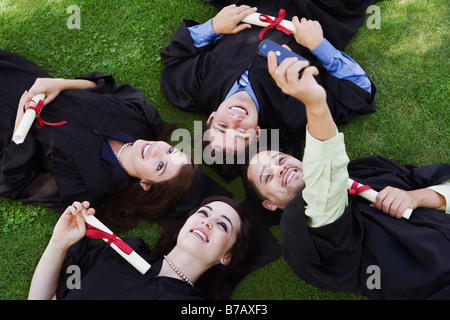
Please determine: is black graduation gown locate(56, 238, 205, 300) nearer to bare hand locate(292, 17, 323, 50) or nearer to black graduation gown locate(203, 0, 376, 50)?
bare hand locate(292, 17, 323, 50)

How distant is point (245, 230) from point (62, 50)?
2.62 meters

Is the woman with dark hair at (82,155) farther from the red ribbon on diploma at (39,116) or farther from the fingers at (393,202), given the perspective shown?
the fingers at (393,202)

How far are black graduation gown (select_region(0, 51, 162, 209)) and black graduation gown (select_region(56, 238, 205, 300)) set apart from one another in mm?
596

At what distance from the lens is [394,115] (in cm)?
426

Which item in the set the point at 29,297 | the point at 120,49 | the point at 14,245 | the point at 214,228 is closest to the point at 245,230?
the point at 214,228

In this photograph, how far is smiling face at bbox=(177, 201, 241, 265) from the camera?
11.4ft

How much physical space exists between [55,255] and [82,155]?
0.86 metres

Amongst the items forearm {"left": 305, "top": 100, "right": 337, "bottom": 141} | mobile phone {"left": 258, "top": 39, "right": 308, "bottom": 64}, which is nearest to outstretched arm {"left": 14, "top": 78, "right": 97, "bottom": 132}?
mobile phone {"left": 258, "top": 39, "right": 308, "bottom": 64}

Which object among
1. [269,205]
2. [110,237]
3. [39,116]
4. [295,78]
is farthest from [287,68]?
[39,116]

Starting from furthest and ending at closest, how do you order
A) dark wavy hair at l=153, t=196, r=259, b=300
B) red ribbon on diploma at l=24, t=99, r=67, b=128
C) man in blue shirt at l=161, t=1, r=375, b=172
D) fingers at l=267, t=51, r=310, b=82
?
man in blue shirt at l=161, t=1, r=375, b=172
red ribbon on diploma at l=24, t=99, r=67, b=128
dark wavy hair at l=153, t=196, r=259, b=300
fingers at l=267, t=51, r=310, b=82

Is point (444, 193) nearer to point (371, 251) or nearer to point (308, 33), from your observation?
point (371, 251)

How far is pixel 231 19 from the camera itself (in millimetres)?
4277
